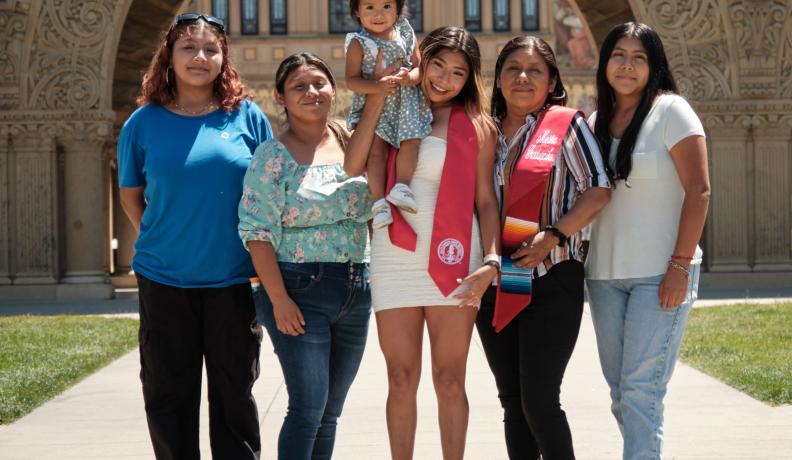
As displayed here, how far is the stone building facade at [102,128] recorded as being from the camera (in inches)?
784

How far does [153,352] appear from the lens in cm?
574

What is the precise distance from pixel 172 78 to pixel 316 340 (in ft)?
4.80

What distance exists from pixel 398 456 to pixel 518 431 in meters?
0.64

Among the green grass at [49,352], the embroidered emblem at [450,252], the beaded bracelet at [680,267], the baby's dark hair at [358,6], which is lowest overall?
the green grass at [49,352]

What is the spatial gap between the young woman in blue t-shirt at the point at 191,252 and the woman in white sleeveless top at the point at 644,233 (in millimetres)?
1692

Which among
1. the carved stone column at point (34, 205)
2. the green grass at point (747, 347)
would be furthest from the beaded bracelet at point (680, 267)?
the carved stone column at point (34, 205)

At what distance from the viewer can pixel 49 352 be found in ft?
39.8

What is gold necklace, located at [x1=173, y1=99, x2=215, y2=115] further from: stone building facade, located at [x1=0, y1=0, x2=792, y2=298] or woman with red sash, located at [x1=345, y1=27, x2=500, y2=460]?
stone building facade, located at [x1=0, y1=0, x2=792, y2=298]

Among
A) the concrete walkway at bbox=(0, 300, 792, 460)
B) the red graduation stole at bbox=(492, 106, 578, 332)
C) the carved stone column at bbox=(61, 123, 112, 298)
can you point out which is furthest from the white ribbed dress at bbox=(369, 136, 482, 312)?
the carved stone column at bbox=(61, 123, 112, 298)

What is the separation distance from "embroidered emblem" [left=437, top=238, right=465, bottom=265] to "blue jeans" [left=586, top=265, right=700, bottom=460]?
0.76 m

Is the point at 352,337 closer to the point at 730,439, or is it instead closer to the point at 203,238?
the point at 203,238

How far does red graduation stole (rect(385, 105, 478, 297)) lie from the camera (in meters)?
5.43

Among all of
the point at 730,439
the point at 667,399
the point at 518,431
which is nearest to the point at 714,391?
the point at 667,399

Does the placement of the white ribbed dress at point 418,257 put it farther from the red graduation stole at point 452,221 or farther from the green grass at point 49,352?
the green grass at point 49,352
